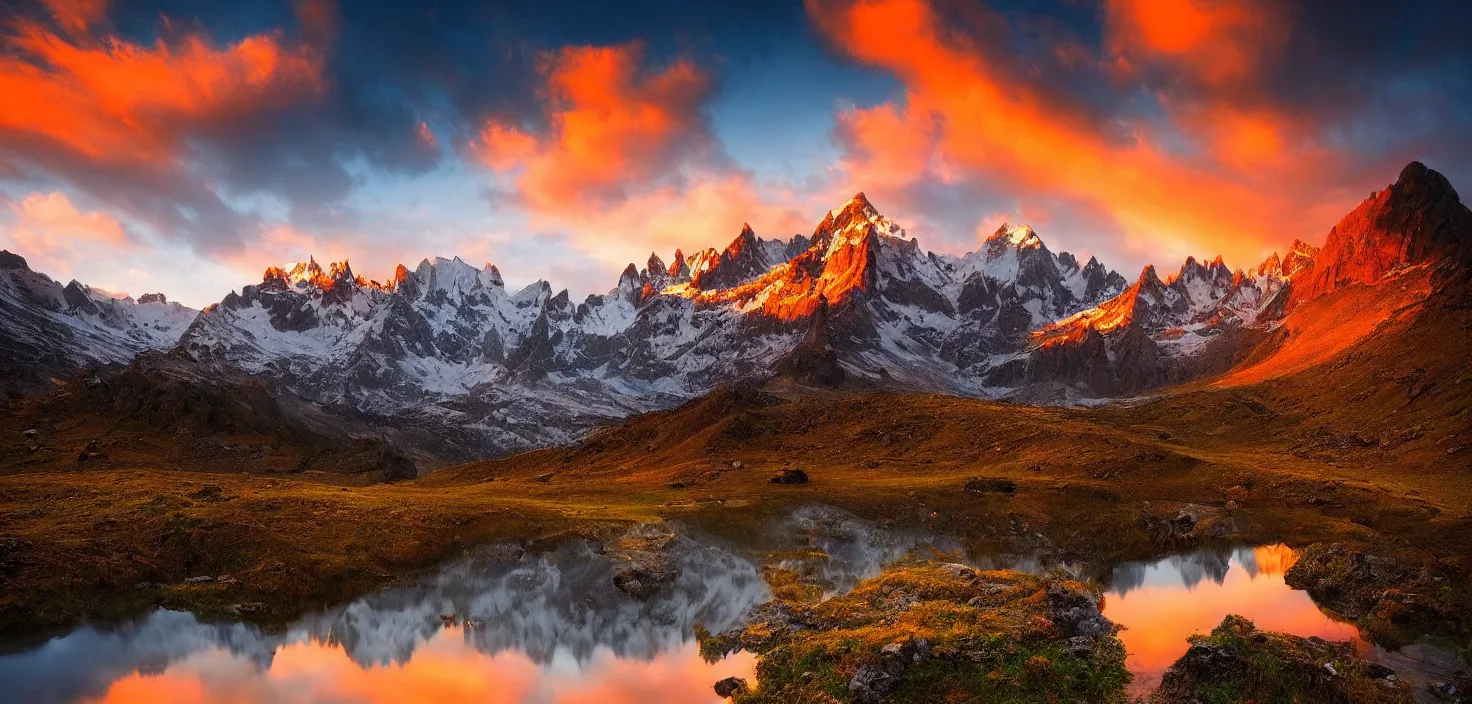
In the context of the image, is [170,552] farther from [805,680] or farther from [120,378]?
[120,378]

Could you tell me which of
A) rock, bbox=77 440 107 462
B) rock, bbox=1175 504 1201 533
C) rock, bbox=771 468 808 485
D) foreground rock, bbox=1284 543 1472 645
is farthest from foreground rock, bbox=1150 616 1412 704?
rock, bbox=77 440 107 462

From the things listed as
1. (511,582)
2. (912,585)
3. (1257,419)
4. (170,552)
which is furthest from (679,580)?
(1257,419)

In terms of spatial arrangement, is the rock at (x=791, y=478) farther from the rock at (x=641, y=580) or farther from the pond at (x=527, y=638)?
the rock at (x=641, y=580)

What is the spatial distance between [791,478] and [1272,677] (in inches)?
2509

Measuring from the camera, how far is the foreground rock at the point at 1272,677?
25.8 meters

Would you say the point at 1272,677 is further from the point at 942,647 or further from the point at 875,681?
the point at 875,681

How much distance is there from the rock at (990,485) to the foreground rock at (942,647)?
40014 mm

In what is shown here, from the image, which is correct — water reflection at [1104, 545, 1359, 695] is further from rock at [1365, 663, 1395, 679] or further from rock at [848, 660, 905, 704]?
rock at [848, 660, 905, 704]

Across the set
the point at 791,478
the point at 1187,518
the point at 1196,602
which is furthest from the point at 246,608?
the point at 1187,518

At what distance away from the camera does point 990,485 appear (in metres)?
80.5

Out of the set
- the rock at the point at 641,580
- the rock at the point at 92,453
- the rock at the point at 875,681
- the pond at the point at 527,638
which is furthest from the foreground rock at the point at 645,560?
the rock at the point at 92,453

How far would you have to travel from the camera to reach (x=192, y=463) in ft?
531

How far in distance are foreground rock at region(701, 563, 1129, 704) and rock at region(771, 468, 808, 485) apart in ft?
156

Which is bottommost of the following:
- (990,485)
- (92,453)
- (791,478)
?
(990,485)
